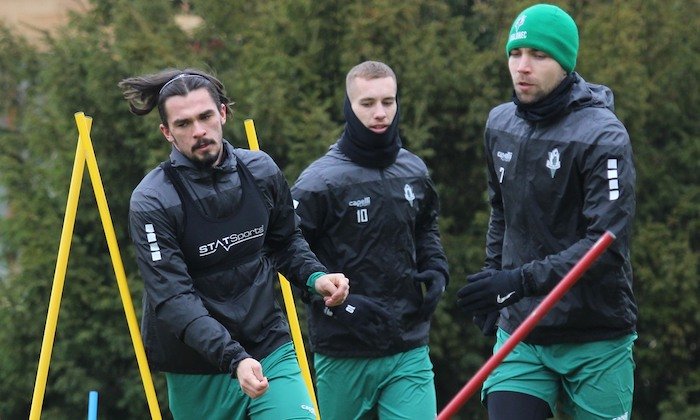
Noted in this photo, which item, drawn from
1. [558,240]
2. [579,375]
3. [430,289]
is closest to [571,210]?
[558,240]

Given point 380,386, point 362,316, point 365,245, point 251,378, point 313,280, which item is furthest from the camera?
point 380,386

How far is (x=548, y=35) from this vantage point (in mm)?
5461

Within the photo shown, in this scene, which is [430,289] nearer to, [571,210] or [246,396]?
[571,210]

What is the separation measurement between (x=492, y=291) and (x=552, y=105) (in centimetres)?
78

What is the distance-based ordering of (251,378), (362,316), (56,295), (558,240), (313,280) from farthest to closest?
(362,316) → (56,295) → (313,280) → (558,240) → (251,378)

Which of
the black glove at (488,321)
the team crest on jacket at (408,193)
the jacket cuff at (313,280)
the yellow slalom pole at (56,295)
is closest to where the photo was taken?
the jacket cuff at (313,280)

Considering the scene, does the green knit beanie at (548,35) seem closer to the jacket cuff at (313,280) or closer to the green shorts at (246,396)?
the jacket cuff at (313,280)

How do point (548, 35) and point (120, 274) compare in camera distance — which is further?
point (120, 274)

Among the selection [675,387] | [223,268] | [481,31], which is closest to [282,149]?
[481,31]

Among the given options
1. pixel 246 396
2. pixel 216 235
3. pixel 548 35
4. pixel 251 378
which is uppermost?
pixel 548 35

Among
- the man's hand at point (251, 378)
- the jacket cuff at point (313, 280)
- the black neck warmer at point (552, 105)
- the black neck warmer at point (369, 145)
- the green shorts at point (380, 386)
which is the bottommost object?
the green shorts at point (380, 386)

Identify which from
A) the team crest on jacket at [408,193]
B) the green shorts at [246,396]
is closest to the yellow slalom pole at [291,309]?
the team crest on jacket at [408,193]

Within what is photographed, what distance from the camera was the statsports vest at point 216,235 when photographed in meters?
5.29

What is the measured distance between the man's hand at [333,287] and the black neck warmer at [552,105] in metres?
1.01
